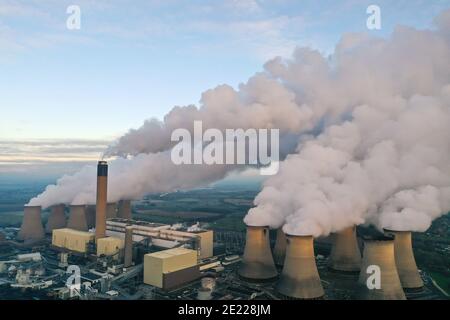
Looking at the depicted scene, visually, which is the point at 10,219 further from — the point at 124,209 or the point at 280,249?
the point at 280,249

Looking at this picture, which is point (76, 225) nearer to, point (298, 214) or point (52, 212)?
point (52, 212)

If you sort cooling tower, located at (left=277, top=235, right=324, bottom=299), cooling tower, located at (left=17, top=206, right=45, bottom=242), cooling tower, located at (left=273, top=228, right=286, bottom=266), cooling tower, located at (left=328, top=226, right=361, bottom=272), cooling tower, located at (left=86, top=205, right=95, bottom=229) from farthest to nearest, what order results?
cooling tower, located at (left=86, top=205, right=95, bottom=229) → cooling tower, located at (left=17, top=206, right=45, bottom=242) → cooling tower, located at (left=273, top=228, right=286, bottom=266) → cooling tower, located at (left=328, top=226, right=361, bottom=272) → cooling tower, located at (left=277, top=235, right=324, bottom=299)

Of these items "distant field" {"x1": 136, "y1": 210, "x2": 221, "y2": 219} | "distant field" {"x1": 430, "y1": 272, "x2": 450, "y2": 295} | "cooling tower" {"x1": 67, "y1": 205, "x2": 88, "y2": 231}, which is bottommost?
"distant field" {"x1": 430, "y1": 272, "x2": 450, "y2": 295}

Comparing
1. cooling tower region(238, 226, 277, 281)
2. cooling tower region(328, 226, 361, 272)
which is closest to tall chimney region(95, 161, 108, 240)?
cooling tower region(238, 226, 277, 281)

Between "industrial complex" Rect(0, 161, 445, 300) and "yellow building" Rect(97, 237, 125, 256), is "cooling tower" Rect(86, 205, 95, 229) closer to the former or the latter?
"industrial complex" Rect(0, 161, 445, 300)

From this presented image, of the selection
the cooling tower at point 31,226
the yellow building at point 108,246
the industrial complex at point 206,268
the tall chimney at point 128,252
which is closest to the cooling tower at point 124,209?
the cooling tower at point 31,226

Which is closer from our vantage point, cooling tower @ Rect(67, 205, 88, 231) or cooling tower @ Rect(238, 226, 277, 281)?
cooling tower @ Rect(238, 226, 277, 281)

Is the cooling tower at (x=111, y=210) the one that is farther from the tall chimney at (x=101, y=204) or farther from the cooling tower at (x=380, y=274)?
the cooling tower at (x=380, y=274)
